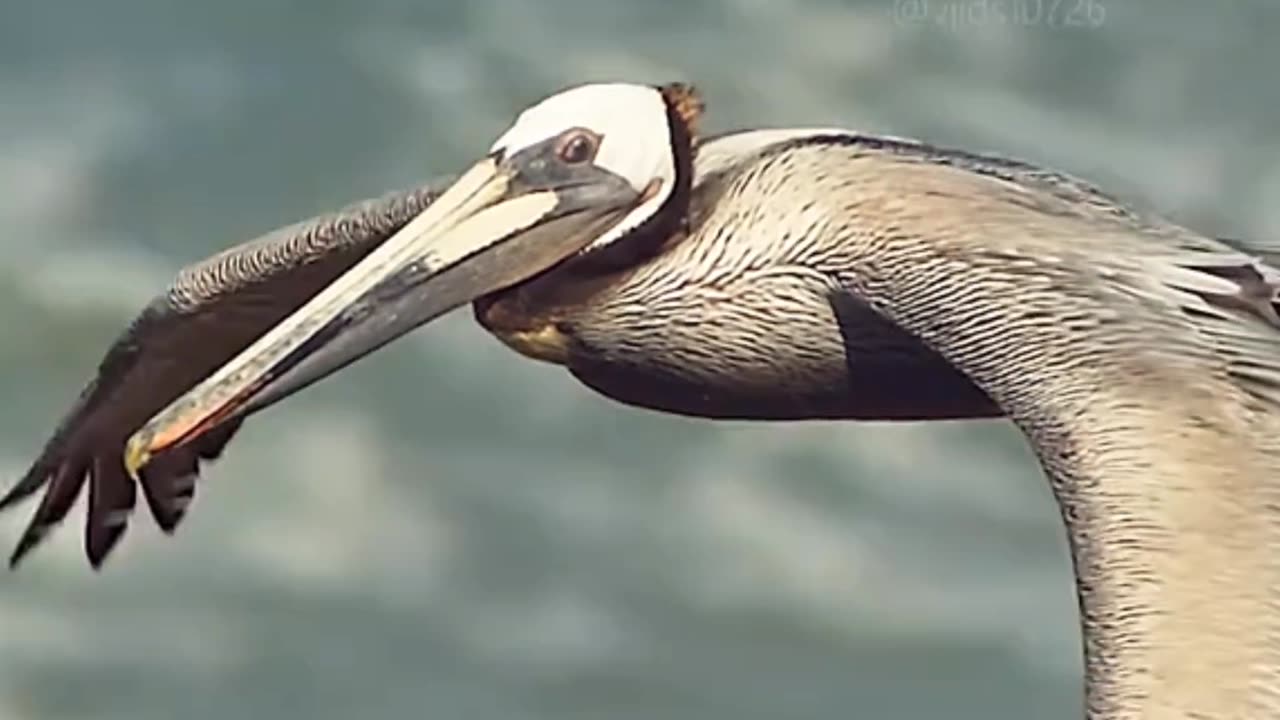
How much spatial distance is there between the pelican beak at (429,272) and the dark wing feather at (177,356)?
1279 mm

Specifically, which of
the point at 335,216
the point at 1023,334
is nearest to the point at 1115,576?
the point at 1023,334

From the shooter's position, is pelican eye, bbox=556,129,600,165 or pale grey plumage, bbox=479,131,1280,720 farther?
pelican eye, bbox=556,129,600,165

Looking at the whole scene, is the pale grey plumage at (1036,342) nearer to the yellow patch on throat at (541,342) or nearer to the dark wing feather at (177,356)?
the yellow patch on throat at (541,342)

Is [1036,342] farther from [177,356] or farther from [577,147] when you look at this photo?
[177,356]

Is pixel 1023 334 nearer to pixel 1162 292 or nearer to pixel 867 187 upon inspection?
pixel 1162 292

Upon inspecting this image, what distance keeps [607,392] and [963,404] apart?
986mm

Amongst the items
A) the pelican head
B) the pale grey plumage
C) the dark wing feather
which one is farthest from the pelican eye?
the dark wing feather

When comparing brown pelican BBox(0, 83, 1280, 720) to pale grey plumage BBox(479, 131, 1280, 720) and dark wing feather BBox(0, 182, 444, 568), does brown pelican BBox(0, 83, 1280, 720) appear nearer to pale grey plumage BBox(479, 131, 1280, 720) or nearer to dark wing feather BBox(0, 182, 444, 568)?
pale grey plumage BBox(479, 131, 1280, 720)

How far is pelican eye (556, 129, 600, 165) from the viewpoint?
10.5 meters

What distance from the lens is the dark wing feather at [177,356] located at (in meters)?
12.1

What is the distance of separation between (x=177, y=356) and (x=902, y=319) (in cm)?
421

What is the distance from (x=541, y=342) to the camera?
10.5 metres

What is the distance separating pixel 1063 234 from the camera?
9430mm

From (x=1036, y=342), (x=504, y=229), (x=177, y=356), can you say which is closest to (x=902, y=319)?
(x=1036, y=342)
